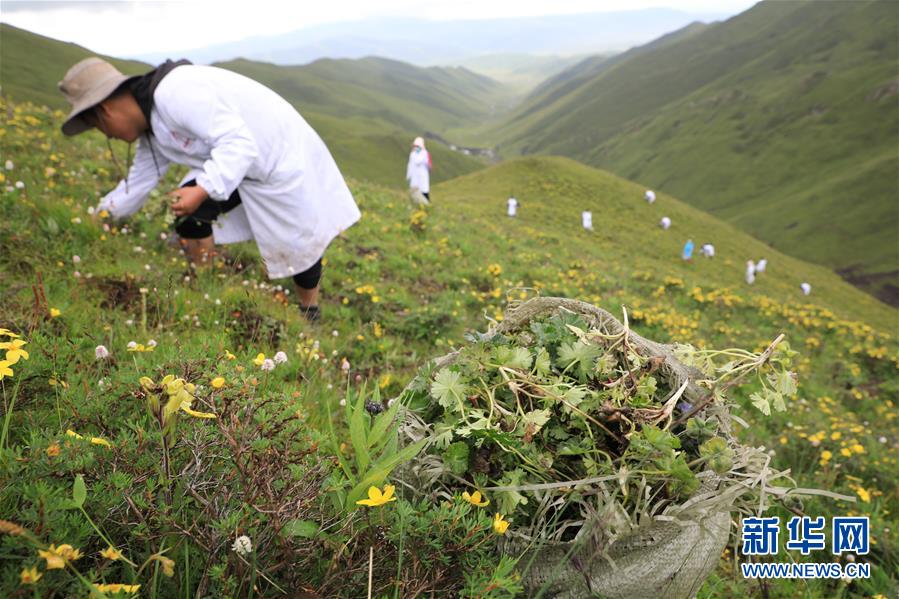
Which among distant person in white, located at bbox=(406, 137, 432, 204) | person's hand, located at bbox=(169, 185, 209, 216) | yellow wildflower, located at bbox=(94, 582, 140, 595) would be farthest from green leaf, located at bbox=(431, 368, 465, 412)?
distant person in white, located at bbox=(406, 137, 432, 204)

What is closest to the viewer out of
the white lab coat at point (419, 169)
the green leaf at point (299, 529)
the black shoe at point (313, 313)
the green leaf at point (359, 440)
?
the green leaf at point (299, 529)

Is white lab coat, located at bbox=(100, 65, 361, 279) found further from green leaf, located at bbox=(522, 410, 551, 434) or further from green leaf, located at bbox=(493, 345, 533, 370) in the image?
green leaf, located at bbox=(522, 410, 551, 434)

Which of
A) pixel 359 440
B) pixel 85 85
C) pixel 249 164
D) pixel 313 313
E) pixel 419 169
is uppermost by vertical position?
pixel 85 85

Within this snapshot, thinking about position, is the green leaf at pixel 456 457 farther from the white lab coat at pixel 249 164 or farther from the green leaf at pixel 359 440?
the white lab coat at pixel 249 164

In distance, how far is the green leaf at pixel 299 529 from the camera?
1.35 metres

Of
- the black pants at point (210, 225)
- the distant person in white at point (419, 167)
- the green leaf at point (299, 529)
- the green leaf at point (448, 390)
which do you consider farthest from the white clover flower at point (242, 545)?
the distant person in white at point (419, 167)

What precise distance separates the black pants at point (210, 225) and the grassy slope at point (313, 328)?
0.36 meters

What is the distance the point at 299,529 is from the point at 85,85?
4828 mm

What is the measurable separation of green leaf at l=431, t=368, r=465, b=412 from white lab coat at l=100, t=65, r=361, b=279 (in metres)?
2.63

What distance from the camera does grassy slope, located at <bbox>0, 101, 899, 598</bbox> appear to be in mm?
1923

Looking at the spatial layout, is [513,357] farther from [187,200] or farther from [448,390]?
[187,200]

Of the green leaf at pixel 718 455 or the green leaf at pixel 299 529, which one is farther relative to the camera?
the green leaf at pixel 718 455

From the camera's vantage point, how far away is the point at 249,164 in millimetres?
4156

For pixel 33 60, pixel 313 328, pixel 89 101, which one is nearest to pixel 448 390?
pixel 313 328
